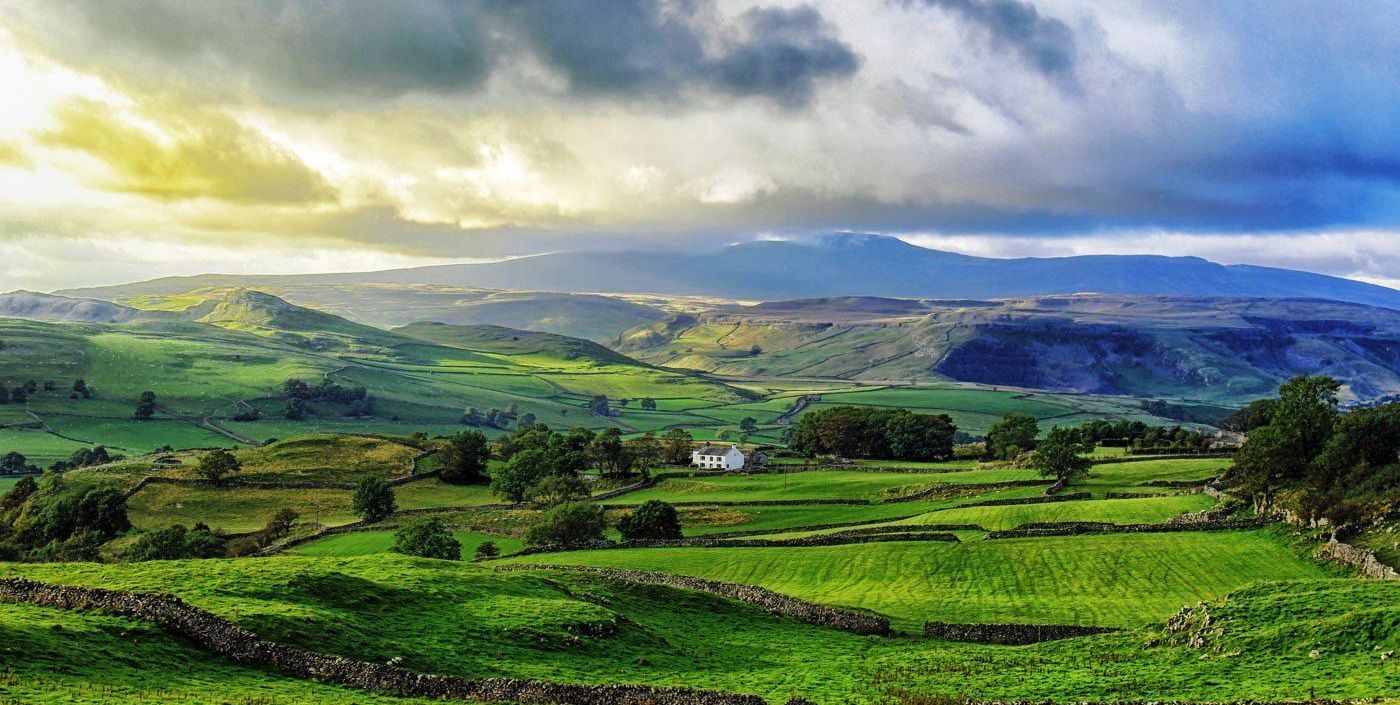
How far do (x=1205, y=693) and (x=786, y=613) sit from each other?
2132 centimetres

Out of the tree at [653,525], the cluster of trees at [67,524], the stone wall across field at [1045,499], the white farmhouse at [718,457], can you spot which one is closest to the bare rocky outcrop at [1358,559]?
the stone wall across field at [1045,499]

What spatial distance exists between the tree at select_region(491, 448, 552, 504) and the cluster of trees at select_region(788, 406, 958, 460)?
194 feet

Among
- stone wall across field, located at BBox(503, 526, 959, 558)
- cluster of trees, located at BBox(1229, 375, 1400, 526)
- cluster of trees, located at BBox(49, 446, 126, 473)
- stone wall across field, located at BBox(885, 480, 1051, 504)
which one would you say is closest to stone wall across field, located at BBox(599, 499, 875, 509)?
stone wall across field, located at BBox(885, 480, 1051, 504)

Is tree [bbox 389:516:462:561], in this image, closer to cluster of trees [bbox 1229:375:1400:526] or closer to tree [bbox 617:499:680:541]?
tree [bbox 617:499:680:541]

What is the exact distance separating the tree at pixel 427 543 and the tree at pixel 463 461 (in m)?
59.3

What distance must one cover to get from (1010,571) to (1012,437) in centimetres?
8694

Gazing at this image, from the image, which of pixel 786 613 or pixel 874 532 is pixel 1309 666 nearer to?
pixel 786 613

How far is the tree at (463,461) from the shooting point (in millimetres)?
134500

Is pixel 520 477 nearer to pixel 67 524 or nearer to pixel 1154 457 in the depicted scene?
pixel 67 524

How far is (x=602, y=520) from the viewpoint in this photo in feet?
273

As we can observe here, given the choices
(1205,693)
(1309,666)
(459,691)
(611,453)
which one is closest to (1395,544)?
(1309,666)

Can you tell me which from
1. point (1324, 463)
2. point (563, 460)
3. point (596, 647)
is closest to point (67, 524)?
point (563, 460)

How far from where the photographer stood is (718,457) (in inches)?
6063

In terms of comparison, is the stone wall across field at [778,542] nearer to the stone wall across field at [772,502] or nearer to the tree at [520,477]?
the stone wall across field at [772,502]
